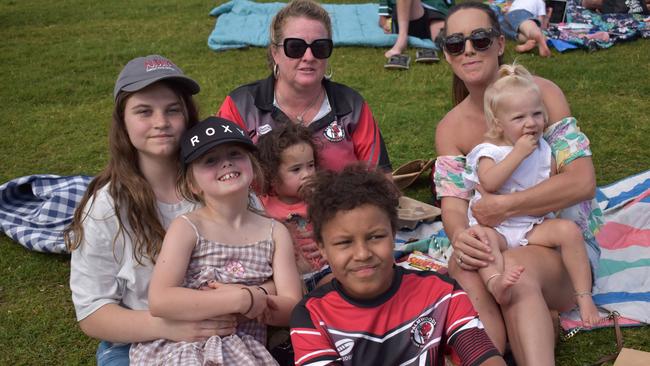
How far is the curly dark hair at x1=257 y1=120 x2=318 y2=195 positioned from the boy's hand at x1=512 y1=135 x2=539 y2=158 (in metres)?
1.13

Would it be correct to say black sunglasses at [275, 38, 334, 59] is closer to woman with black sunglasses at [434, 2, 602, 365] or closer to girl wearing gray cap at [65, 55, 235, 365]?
woman with black sunglasses at [434, 2, 602, 365]

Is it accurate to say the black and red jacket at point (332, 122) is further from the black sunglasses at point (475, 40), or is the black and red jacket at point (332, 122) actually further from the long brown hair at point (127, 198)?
the long brown hair at point (127, 198)

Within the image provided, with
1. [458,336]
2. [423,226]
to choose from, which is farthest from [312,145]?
[458,336]

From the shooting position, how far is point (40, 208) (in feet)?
16.8

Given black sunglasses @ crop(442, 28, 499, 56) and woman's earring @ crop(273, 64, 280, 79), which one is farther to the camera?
woman's earring @ crop(273, 64, 280, 79)

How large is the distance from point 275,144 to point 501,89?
1.25 m

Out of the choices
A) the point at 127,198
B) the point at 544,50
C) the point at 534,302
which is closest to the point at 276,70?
the point at 127,198

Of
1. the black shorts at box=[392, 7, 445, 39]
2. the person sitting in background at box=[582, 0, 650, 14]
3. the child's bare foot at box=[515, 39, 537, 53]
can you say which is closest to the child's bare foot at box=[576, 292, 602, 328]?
the child's bare foot at box=[515, 39, 537, 53]

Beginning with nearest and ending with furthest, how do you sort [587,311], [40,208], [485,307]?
[485,307] → [587,311] → [40,208]

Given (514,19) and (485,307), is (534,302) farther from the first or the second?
(514,19)

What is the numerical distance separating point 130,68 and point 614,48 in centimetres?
751

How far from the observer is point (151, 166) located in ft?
10.6

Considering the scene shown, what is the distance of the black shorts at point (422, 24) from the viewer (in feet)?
31.0

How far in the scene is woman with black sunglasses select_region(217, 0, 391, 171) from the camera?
4.11 metres
